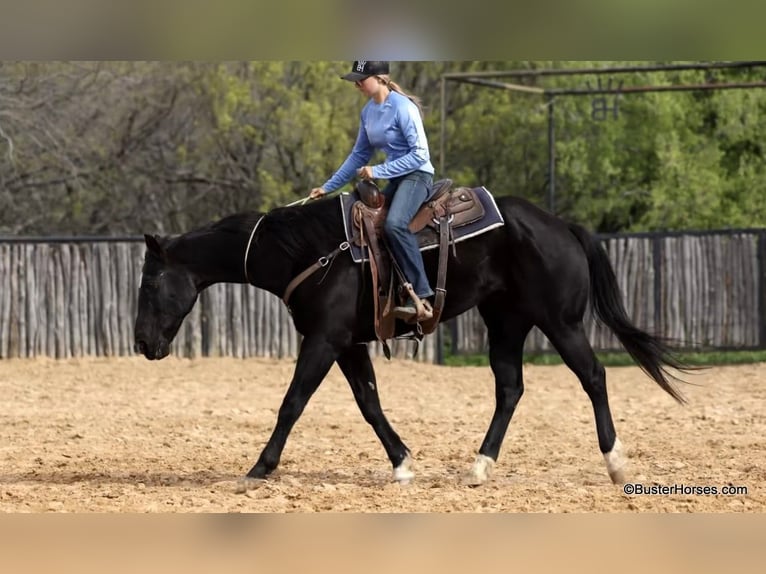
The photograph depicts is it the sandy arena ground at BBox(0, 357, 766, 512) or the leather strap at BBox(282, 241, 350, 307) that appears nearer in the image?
the sandy arena ground at BBox(0, 357, 766, 512)

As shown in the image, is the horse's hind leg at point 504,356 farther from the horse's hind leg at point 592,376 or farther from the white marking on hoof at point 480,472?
the horse's hind leg at point 592,376

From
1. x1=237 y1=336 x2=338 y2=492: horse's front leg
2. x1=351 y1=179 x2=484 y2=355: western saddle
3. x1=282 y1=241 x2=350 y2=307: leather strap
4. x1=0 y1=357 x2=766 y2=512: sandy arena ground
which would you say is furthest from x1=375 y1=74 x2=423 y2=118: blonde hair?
x1=0 y1=357 x2=766 y2=512: sandy arena ground

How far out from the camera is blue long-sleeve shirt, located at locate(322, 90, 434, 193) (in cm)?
677

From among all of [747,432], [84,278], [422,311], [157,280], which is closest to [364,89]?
[422,311]

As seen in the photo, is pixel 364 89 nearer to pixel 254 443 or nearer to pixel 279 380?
pixel 254 443

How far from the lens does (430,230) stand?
709cm

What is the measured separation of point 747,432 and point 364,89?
192 inches

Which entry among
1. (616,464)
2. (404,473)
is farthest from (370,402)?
(616,464)

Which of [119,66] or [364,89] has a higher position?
[119,66]

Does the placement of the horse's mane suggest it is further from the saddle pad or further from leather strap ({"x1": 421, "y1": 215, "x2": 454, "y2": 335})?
leather strap ({"x1": 421, "y1": 215, "x2": 454, "y2": 335})

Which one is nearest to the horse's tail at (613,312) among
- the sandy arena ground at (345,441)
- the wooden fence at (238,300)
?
the sandy arena ground at (345,441)

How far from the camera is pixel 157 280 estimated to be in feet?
23.7

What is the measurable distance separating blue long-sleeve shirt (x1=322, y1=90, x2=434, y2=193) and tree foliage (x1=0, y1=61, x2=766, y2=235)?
1392 centimetres

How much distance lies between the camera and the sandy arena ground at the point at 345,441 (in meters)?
6.54
